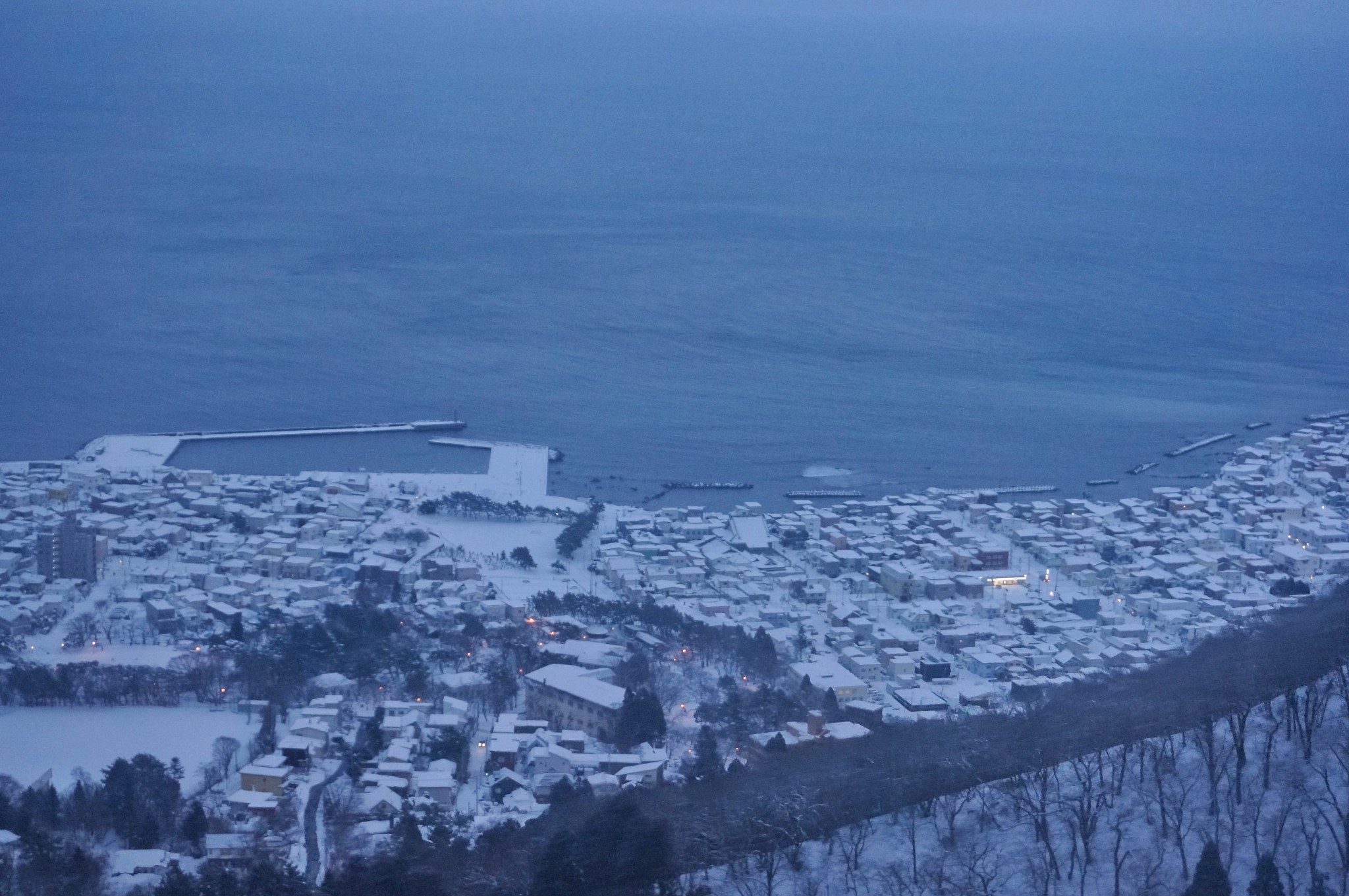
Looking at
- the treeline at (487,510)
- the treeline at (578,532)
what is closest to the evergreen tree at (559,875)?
the treeline at (578,532)

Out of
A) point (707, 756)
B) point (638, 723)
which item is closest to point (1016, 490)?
point (638, 723)

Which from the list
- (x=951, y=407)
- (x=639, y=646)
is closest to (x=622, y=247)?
(x=951, y=407)

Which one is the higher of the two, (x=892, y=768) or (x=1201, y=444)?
(x=1201, y=444)

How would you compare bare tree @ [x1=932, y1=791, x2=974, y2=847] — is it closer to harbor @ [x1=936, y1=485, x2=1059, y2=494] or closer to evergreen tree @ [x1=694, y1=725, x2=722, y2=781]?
evergreen tree @ [x1=694, y1=725, x2=722, y2=781]

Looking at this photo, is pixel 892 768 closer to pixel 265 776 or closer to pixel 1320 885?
pixel 1320 885

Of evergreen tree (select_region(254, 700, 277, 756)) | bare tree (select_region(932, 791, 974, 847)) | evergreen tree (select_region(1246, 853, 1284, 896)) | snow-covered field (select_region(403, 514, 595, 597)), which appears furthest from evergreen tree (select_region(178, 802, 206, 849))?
evergreen tree (select_region(1246, 853, 1284, 896))

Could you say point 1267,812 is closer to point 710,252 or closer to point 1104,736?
point 1104,736
